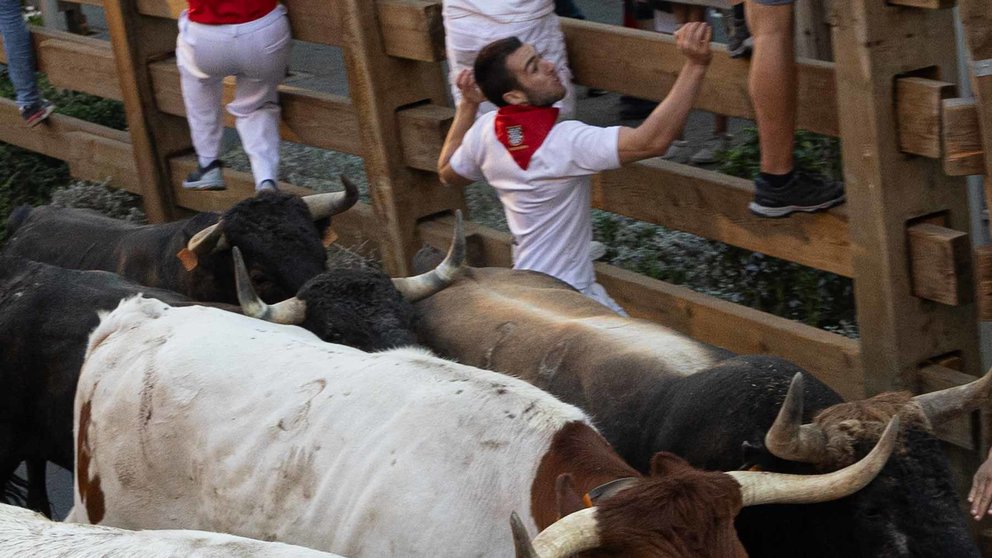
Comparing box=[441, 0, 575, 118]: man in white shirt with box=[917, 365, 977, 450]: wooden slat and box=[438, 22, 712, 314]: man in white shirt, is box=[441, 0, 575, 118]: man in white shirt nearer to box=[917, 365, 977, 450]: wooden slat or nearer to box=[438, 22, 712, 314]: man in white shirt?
box=[438, 22, 712, 314]: man in white shirt

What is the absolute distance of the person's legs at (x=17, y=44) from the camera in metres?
10.2

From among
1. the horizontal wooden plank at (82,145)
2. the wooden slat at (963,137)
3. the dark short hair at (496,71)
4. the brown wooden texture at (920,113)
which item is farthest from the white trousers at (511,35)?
the horizontal wooden plank at (82,145)

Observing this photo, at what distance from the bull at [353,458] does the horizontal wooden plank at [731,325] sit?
1.86m

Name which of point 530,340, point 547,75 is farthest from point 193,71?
point 530,340

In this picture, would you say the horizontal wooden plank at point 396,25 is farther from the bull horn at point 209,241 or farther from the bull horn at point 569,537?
the bull horn at point 569,537

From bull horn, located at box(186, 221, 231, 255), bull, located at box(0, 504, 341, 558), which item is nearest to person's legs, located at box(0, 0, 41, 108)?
bull horn, located at box(186, 221, 231, 255)

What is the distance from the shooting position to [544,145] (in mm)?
5844

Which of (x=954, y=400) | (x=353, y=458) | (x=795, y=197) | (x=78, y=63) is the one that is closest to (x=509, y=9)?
(x=795, y=197)

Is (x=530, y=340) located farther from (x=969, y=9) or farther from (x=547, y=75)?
(x=969, y=9)

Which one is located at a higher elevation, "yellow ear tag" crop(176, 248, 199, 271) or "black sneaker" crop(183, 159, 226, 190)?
"yellow ear tag" crop(176, 248, 199, 271)

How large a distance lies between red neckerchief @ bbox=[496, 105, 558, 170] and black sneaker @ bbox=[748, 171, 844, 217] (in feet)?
2.89

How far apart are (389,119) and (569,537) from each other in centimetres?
457

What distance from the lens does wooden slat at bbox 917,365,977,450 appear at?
5.33 meters

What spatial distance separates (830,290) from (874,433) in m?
2.72
